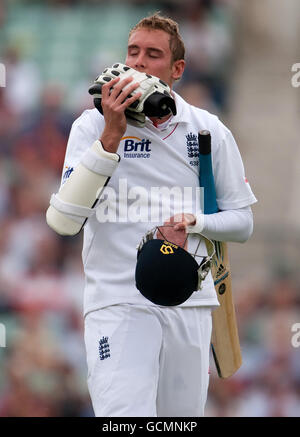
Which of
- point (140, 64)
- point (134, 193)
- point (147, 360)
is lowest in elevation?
point (147, 360)

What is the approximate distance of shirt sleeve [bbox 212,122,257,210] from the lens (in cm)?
411

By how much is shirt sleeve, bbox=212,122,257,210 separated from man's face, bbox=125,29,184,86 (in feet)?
1.32

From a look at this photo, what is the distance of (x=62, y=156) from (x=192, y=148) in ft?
16.1

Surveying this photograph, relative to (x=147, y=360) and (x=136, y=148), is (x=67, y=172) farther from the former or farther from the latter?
(x=147, y=360)

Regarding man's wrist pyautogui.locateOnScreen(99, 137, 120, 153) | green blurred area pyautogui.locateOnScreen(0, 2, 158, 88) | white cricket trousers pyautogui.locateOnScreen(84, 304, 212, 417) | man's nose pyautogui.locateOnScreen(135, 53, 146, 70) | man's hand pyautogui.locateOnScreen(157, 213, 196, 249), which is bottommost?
white cricket trousers pyautogui.locateOnScreen(84, 304, 212, 417)

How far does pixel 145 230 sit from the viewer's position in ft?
12.8

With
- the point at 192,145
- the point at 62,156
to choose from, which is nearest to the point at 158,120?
the point at 192,145

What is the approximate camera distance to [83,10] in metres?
11.6

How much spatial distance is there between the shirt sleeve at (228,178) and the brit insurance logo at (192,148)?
0.08 m

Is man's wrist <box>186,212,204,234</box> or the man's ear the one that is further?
the man's ear

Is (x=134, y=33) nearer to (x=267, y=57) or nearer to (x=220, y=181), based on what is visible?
(x=220, y=181)

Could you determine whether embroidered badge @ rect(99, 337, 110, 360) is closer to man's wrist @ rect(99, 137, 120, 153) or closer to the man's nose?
man's wrist @ rect(99, 137, 120, 153)


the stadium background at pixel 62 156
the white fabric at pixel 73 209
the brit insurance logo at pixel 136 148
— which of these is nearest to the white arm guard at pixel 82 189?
the white fabric at pixel 73 209

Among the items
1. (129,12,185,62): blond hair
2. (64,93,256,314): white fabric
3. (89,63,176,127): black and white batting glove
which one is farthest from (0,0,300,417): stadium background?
(89,63,176,127): black and white batting glove
